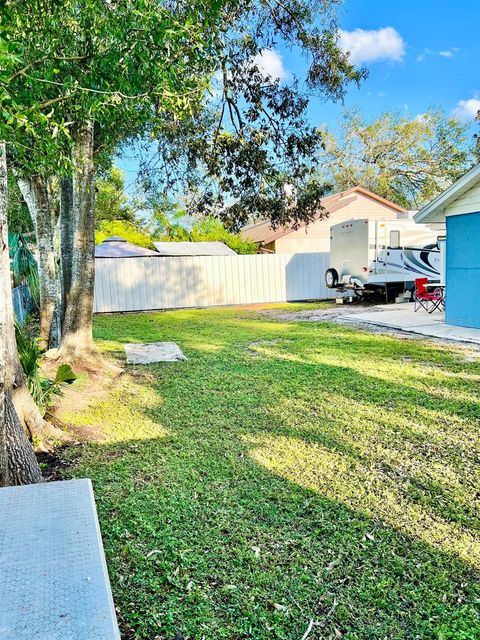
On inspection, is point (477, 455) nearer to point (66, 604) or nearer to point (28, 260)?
point (66, 604)

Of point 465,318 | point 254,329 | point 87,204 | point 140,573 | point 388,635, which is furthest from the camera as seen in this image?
point 254,329

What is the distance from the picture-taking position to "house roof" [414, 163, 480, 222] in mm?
8914

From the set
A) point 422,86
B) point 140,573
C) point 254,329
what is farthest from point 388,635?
point 422,86

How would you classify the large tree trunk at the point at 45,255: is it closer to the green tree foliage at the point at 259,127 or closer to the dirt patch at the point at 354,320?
the green tree foliage at the point at 259,127

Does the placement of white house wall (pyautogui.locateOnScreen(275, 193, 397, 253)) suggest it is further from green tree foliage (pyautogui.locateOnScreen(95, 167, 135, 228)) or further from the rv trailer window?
the rv trailer window

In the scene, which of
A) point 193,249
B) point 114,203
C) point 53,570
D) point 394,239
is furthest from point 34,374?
point 114,203

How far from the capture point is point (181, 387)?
5.95 meters

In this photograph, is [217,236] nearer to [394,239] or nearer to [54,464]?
[394,239]

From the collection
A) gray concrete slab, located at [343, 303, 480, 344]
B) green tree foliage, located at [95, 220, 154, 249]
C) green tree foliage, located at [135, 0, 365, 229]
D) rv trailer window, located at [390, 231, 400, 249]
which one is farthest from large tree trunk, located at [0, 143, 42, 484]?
green tree foliage, located at [95, 220, 154, 249]

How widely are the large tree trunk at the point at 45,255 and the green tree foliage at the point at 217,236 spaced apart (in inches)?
530

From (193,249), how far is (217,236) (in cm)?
442

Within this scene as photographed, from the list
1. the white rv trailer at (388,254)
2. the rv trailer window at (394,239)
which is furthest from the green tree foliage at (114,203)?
the rv trailer window at (394,239)

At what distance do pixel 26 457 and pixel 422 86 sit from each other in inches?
1306

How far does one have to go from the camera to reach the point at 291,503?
3100mm
